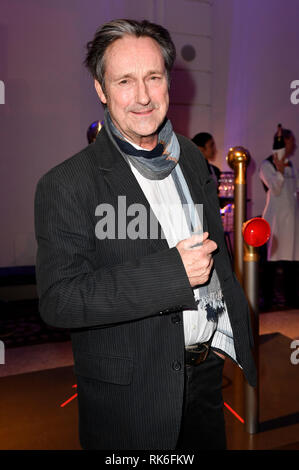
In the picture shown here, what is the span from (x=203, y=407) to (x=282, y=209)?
3.58m

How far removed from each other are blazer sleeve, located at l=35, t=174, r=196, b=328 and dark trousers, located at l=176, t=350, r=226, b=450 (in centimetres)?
36

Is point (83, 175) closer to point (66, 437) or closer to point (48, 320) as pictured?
point (48, 320)

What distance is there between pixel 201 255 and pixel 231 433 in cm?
138

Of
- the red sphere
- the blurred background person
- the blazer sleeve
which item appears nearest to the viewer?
the blazer sleeve

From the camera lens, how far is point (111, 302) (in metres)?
0.91

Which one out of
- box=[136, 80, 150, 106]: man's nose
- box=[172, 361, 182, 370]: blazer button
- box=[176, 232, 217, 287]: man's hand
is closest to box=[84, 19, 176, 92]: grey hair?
box=[136, 80, 150, 106]: man's nose

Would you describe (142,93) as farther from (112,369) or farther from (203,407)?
(203,407)

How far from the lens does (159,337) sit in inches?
41.1

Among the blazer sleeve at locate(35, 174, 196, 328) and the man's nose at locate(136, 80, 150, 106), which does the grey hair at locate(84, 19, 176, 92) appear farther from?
the blazer sleeve at locate(35, 174, 196, 328)

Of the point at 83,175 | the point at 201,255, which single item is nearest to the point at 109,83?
the point at 83,175

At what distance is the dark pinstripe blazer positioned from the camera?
3.01 ft

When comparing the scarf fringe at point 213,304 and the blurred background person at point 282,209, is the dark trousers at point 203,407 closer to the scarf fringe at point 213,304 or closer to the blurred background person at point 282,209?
the scarf fringe at point 213,304

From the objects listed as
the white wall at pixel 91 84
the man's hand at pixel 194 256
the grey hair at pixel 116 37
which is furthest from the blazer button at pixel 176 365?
the white wall at pixel 91 84

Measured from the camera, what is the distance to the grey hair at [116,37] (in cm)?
107
